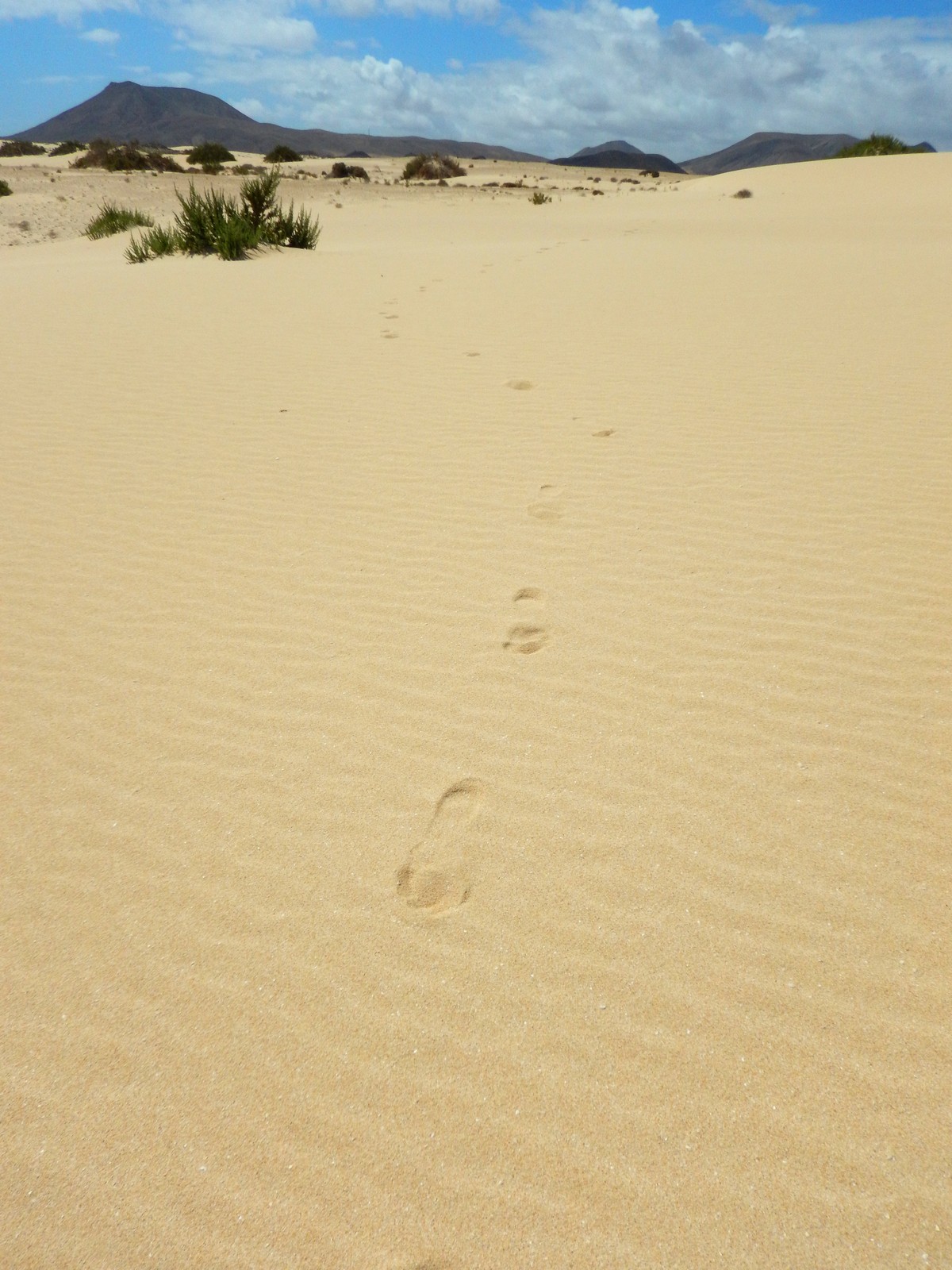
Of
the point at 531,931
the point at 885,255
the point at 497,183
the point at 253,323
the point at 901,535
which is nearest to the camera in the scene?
the point at 531,931

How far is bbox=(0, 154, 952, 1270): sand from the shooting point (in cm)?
131

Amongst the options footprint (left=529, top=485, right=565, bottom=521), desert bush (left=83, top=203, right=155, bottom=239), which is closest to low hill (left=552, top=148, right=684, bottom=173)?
desert bush (left=83, top=203, right=155, bottom=239)

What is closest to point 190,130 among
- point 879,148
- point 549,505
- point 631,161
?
point 631,161

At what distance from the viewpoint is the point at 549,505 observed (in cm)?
344

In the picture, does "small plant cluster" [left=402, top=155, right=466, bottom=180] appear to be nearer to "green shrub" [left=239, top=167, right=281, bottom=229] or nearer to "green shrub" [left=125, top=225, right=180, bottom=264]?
"green shrub" [left=239, top=167, right=281, bottom=229]

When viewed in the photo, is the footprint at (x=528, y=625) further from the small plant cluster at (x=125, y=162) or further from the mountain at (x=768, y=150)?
the mountain at (x=768, y=150)

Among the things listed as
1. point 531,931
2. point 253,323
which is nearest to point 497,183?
point 253,323

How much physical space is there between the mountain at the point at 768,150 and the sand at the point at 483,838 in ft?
392

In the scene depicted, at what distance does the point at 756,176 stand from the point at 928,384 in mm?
18809

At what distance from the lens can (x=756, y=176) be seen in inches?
780

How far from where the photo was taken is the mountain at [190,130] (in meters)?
80.2

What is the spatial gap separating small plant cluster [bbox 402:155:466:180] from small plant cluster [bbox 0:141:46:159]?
15046 millimetres

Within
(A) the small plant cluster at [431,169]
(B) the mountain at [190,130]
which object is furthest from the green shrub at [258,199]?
(B) the mountain at [190,130]

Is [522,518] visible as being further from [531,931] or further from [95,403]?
[95,403]
